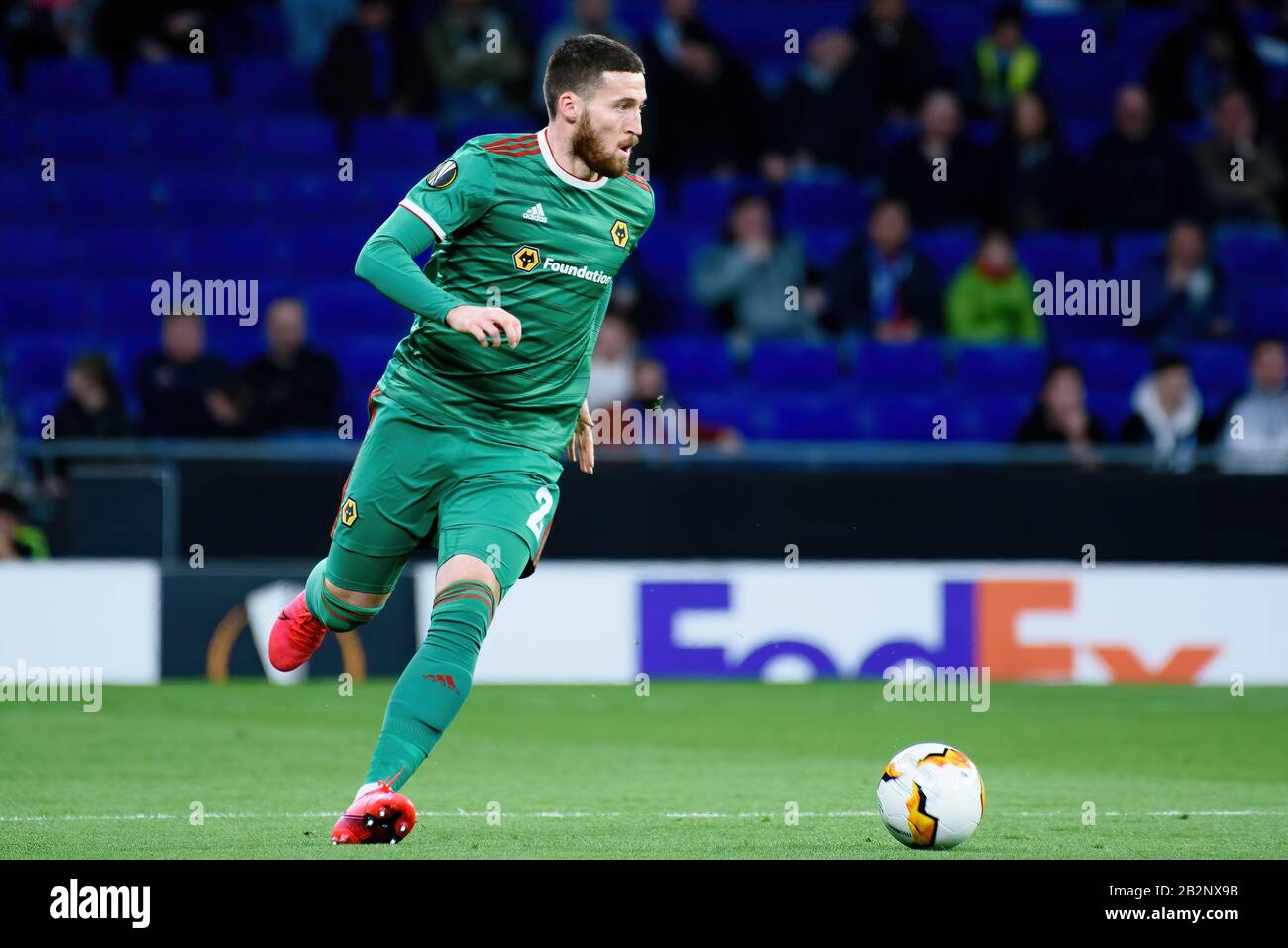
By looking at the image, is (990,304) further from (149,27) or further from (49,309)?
(149,27)

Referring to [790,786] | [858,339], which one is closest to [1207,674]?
[858,339]

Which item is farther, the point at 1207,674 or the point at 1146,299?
the point at 1146,299

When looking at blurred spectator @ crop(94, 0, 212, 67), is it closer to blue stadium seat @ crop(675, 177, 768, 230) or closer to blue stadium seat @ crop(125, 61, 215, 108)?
blue stadium seat @ crop(125, 61, 215, 108)

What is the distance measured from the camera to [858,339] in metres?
14.9

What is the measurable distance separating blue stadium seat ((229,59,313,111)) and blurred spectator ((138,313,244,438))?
3.36 meters

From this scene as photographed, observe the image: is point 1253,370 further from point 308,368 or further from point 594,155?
point 594,155

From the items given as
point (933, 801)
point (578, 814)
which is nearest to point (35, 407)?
point (578, 814)

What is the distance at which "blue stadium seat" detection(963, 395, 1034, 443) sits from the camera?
48.4ft

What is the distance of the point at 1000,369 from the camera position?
49.1ft

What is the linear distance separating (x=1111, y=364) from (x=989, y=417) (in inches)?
45.3

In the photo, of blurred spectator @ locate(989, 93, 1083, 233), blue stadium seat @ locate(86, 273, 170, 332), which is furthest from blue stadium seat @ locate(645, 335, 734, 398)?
blue stadium seat @ locate(86, 273, 170, 332)

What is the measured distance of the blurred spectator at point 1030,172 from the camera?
15.8 m

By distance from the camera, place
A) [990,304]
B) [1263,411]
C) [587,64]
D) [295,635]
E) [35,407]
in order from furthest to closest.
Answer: [990,304] < [35,407] < [1263,411] < [295,635] < [587,64]
